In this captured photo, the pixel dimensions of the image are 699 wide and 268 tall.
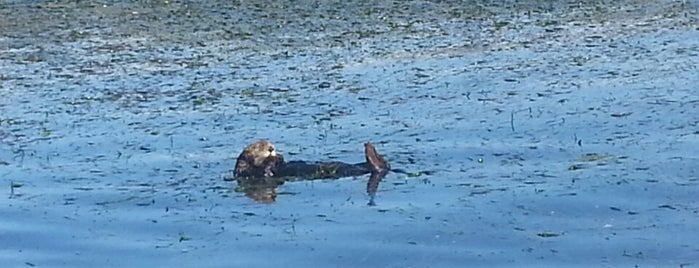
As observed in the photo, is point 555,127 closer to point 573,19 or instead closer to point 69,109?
point 69,109

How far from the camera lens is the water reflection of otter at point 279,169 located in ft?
42.3

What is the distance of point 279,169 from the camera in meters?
13.0

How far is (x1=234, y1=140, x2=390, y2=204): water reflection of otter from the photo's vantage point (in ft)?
42.3

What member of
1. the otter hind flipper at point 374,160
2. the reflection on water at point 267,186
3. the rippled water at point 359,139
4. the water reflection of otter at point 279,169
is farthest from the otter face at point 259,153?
the otter hind flipper at point 374,160

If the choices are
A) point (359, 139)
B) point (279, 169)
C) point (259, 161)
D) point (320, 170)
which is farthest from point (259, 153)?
point (359, 139)

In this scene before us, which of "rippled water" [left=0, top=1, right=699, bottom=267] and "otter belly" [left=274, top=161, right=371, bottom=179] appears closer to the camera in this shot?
"rippled water" [left=0, top=1, right=699, bottom=267]

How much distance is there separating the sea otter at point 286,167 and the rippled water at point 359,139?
0.15 meters

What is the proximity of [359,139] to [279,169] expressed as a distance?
2171 millimetres

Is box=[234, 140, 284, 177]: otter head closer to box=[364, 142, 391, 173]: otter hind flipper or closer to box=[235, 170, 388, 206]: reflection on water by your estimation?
box=[235, 170, 388, 206]: reflection on water

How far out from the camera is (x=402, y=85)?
18984 millimetres

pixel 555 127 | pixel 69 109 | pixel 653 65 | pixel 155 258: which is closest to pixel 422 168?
pixel 555 127

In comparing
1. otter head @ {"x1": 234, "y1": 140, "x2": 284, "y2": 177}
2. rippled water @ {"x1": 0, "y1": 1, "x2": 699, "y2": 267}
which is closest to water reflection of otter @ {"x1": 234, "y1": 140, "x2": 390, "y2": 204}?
otter head @ {"x1": 234, "y1": 140, "x2": 284, "y2": 177}

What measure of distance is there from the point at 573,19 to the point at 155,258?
17.6 m

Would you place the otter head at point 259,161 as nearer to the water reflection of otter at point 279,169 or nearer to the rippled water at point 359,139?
the water reflection of otter at point 279,169
